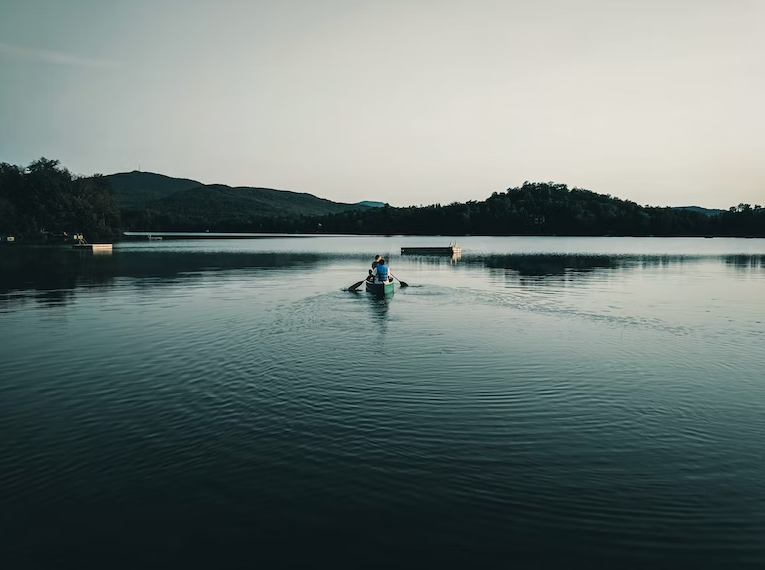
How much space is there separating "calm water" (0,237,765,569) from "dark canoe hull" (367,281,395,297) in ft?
40.7

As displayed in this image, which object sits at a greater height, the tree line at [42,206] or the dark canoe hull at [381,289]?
the tree line at [42,206]

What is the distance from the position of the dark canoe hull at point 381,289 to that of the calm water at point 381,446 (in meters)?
12.4

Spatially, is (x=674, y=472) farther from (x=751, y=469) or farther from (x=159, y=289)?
(x=159, y=289)

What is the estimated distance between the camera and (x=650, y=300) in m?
39.8

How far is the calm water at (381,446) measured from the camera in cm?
865

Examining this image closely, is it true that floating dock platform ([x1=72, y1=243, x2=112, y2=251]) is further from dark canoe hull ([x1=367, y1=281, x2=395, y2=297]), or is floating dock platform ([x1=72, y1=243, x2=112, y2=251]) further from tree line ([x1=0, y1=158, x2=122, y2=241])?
dark canoe hull ([x1=367, y1=281, x2=395, y2=297])

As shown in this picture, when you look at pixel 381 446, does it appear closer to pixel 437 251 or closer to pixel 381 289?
pixel 381 289

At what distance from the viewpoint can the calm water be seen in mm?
8648

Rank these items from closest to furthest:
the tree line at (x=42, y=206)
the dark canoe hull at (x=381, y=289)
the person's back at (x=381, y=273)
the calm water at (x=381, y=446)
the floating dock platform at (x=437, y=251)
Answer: the calm water at (x=381, y=446) → the dark canoe hull at (x=381, y=289) → the person's back at (x=381, y=273) → the floating dock platform at (x=437, y=251) → the tree line at (x=42, y=206)

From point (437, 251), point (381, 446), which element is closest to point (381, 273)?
point (381, 446)

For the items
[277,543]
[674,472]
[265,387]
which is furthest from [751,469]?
[265,387]

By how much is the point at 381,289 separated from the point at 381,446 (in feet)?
93.9

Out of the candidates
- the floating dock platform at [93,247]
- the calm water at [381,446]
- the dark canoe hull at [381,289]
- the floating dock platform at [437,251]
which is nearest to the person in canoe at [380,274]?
the dark canoe hull at [381,289]

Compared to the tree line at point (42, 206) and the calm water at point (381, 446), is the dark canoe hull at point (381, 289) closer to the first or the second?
the calm water at point (381, 446)
